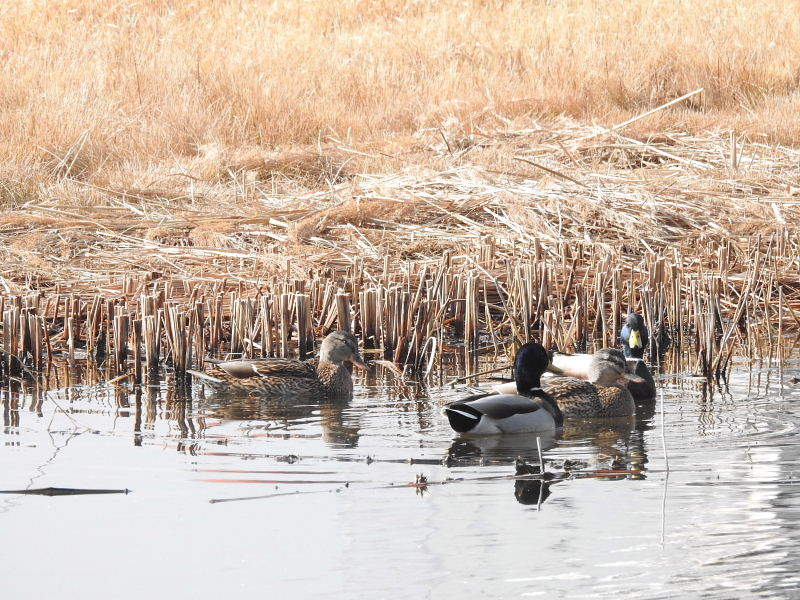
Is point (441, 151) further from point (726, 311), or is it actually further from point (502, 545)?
point (502, 545)

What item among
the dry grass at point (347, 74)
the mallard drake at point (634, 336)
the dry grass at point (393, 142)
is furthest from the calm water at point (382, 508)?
the dry grass at point (347, 74)

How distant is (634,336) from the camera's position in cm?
792

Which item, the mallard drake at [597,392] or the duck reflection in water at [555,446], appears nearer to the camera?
the duck reflection in water at [555,446]

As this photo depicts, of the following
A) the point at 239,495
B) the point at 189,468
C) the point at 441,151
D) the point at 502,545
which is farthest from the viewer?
the point at 441,151

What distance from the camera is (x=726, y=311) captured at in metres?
8.82

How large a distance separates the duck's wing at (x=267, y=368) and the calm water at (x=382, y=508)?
1.49ft

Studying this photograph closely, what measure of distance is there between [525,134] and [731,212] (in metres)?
3.29

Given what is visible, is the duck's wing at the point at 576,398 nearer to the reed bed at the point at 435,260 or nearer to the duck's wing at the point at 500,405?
the duck's wing at the point at 500,405

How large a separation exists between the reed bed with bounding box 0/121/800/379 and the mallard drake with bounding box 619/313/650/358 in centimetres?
23

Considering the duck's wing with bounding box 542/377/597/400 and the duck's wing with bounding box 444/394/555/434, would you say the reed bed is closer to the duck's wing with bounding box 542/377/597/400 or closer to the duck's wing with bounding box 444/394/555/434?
the duck's wing with bounding box 542/377/597/400

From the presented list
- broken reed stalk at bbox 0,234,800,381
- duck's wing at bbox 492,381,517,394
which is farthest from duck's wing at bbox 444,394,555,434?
broken reed stalk at bbox 0,234,800,381

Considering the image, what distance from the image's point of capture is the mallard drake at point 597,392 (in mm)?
6809

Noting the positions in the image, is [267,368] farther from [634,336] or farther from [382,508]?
[382,508]

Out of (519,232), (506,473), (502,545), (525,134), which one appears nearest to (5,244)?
(519,232)
